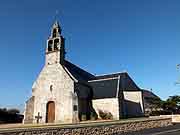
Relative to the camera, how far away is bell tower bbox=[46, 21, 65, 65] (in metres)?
29.5

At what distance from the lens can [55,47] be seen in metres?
30.4

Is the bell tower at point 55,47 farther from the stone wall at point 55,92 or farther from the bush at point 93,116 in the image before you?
the bush at point 93,116

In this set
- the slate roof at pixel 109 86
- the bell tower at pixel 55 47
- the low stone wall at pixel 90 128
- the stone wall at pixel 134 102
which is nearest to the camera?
the low stone wall at pixel 90 128

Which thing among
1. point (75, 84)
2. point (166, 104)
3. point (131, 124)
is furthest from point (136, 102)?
point (131, 124)

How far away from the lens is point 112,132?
16.2 meters

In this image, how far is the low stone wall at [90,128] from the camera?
36.4ft

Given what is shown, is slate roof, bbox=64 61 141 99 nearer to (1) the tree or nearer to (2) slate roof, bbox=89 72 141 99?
(2) slate roof, bbox=89 72 141 99

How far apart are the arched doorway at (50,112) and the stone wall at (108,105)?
5.55 metres

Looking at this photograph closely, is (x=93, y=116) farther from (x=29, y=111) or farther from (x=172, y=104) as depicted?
(x=172, y=104)

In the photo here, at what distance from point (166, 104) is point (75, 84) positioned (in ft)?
61.1

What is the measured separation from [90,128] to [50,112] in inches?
591

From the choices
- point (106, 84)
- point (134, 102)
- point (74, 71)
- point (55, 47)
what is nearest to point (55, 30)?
point (55, 47)

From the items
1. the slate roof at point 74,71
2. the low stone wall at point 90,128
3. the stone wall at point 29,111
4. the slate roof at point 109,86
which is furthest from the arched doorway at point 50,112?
the low stone wall at point 90,128

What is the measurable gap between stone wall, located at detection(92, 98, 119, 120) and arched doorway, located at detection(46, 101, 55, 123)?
18.2 ft
